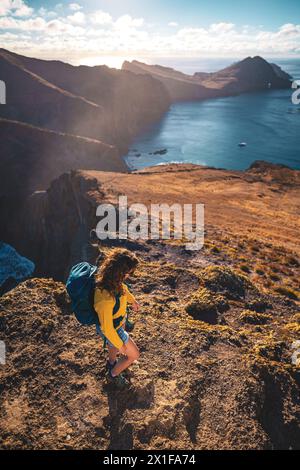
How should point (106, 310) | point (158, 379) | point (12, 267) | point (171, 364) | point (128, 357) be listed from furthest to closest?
point (12, 267) < point (171, 364) < point (158, 379) < point (128, 357) < point (106, 310)

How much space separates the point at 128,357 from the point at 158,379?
1204mm

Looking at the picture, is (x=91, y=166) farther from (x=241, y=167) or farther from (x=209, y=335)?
(x=209, y=335)

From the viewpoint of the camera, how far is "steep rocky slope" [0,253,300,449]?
22.8 ft

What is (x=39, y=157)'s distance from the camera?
299ft

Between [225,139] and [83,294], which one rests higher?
[225,139]

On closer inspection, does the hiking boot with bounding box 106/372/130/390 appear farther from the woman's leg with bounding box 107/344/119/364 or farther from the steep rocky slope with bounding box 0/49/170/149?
the steep rocky slope with bounding box 0/49/170/149

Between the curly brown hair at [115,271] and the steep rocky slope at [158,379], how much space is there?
9.58 feet

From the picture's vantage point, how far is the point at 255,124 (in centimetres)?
15312

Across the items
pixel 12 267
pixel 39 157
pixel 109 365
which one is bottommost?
pixel 12 267

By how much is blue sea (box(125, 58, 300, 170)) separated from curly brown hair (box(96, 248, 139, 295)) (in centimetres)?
10224

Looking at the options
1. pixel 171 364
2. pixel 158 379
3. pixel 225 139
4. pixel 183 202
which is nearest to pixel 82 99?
pixel 225 139

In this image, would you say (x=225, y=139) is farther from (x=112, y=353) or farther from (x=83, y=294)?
(x=83, y=294)
